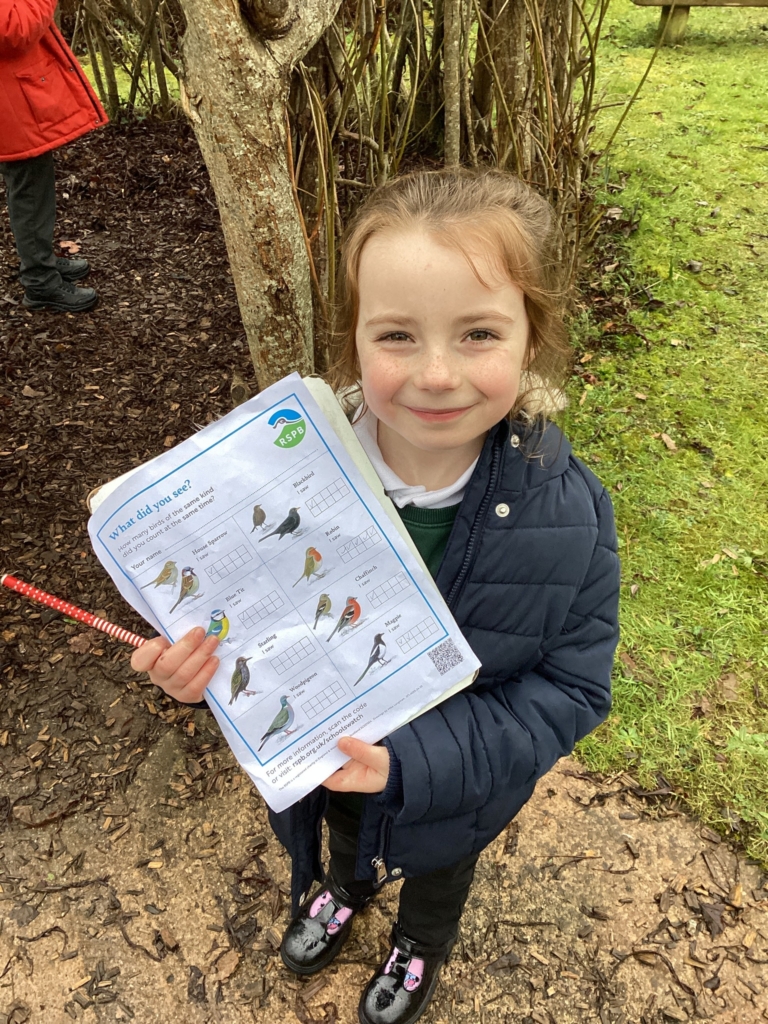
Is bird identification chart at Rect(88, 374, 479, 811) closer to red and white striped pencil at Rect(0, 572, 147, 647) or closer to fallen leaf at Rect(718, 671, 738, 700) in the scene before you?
red and white striped pencil at Rect(0, 572, 147, 647)

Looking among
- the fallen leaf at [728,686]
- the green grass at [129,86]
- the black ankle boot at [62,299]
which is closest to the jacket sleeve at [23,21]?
the black ankle boot at [62,299]

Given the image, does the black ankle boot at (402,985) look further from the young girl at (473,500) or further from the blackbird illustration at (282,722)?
the blackbird illustration at (282,722)

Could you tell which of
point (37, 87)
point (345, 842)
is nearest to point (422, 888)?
point (345, 842)

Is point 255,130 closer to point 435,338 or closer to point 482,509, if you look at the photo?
point 435,338

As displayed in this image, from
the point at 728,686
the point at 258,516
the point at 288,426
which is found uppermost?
the point at 288,426

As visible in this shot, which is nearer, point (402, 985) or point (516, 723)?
point (516, 723)

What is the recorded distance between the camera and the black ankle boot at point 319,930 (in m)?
2.15

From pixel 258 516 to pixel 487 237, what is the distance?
2.10 ft

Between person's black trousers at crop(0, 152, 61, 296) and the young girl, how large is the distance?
3.57 meters

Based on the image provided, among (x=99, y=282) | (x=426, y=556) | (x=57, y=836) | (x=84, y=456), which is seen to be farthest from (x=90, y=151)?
(x=426, y=556)

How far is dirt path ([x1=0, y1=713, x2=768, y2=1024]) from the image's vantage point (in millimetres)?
2133

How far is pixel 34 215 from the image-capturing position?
4172 millimetres

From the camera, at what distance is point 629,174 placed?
5.83m

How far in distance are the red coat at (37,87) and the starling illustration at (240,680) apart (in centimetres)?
388
